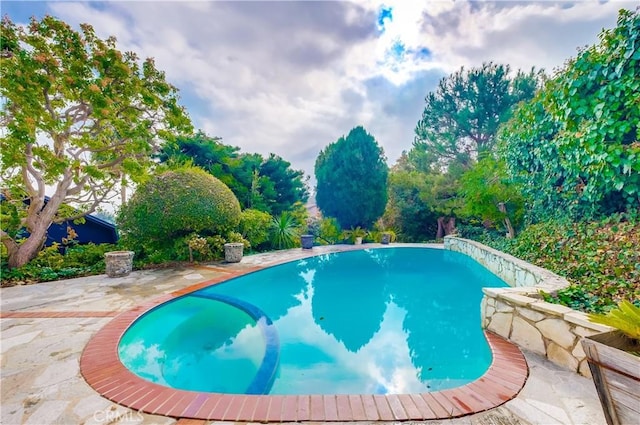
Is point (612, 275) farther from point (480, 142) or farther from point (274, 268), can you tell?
point (480, 142)

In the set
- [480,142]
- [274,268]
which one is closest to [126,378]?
[274,268]

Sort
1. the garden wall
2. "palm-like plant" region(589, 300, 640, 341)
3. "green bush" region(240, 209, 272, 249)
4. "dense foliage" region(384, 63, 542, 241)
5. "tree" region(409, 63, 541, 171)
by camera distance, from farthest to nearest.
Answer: "tree" region(409, 63, 541, 171)
"dense foliage" region(384, 63, 542, 241)
"green bush" region(240, 209, 272, 249)
the garden wall
"palm-like plant" region(589, 300, 640, 341)

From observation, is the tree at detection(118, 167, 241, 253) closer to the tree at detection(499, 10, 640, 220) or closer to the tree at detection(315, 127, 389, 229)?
the tree at detection(315, 127, 389, 229)

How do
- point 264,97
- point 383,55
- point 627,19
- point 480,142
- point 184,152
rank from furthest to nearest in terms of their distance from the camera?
point 480,142 < point 184,152 < point 264,97 < point 383,55 < point 627,19

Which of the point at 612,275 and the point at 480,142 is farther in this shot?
the point at 480,142

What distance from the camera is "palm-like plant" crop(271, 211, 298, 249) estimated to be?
12703 mm

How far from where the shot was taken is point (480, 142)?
1744 centimetres

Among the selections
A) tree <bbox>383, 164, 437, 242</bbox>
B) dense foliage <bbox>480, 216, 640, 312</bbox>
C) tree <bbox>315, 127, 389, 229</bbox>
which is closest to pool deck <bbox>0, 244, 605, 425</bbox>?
dense foliage <bbox>480, 216, 640, 312</bbox>

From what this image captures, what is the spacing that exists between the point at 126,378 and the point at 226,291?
3.55m

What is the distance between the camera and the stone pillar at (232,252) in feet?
29.3

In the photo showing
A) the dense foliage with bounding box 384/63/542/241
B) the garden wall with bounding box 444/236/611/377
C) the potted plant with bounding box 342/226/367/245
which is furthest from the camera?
the dense foliage with bounding box 384/63/542/241

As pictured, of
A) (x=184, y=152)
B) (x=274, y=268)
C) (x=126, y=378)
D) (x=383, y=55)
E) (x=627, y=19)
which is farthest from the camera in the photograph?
(x=184, y=152)

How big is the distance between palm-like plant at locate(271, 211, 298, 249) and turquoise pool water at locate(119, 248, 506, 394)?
5084 mm

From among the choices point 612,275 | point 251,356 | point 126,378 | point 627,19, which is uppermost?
point 627,19
